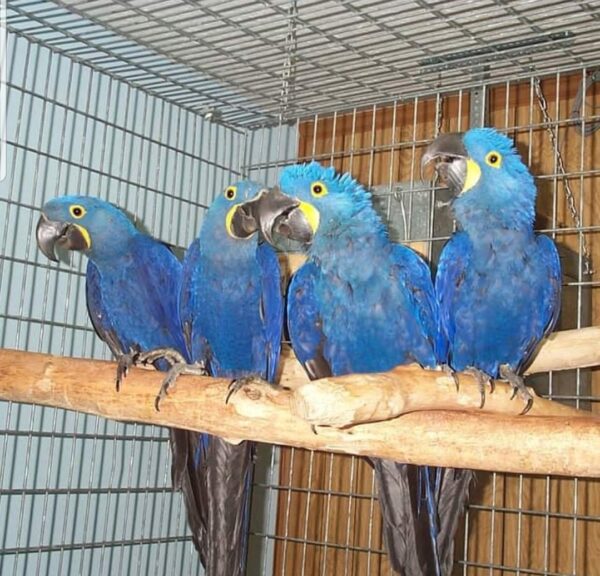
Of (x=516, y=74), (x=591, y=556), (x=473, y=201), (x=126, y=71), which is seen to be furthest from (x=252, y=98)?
(x=591, y=556)

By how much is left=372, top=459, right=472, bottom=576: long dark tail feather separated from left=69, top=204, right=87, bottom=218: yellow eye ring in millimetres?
983

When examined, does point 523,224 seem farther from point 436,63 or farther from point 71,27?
point 71,27

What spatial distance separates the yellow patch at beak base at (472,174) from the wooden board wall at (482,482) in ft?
1.77

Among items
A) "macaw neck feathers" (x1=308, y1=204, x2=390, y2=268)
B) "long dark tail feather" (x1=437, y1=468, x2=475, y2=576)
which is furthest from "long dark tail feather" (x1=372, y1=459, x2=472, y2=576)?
"macaw neck feathers" (x1=308, y1=204, x2=390, y2=268)

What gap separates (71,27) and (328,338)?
1096mm

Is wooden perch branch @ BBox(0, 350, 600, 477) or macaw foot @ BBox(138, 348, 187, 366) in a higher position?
macaw foot @ BBox(138, 348, 187, 366)

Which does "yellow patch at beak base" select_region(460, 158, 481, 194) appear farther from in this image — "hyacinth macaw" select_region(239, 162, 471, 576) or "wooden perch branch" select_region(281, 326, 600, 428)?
"wooden perch branch" select_region(281, 326, 600, 428)

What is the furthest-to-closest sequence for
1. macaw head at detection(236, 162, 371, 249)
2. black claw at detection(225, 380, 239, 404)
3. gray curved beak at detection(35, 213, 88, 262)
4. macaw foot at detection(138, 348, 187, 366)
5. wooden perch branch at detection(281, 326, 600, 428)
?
1. gray curved beak at detection(35, 213, 88, 262)
2. macaw foot at detection(138, 348, 187, 366)
3. macaw head at detection(236, 162, 371, 249)
4. black claw at detection(225, 380, 239, 404)
5. wooden perch branch at detection(281, 326, 600, 428)

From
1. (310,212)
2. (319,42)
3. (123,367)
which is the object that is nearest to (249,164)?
(319,42)

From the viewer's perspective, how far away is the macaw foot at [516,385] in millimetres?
1342

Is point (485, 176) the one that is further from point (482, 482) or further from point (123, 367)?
point (482, 482)

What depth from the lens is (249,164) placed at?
2541 millimetres

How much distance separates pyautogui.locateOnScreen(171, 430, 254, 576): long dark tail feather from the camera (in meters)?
1.52

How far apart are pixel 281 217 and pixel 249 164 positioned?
1007 mm
